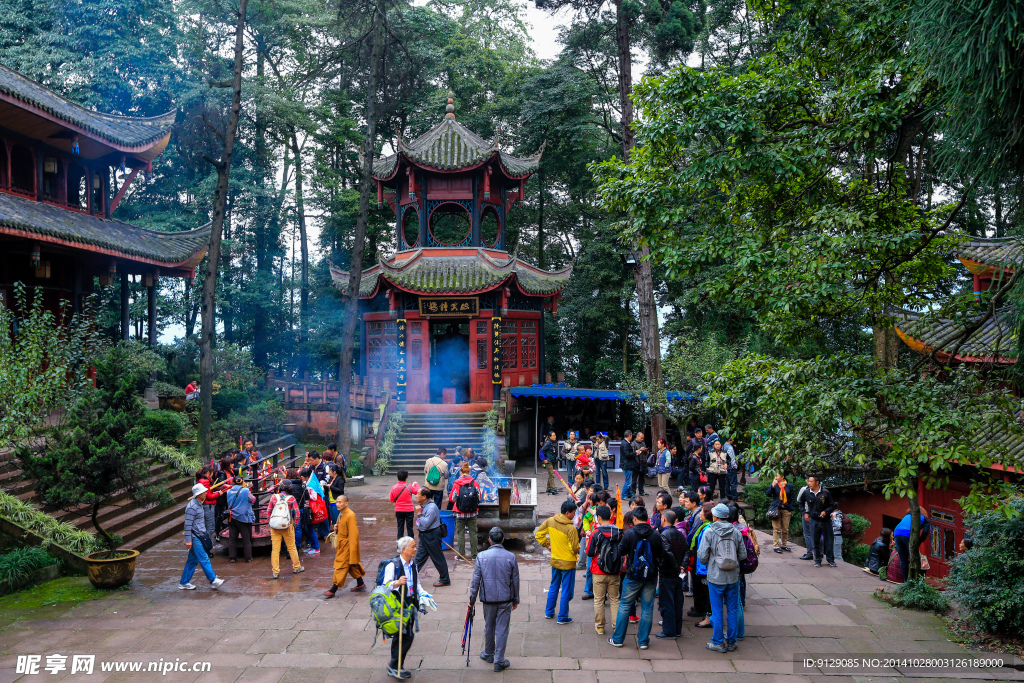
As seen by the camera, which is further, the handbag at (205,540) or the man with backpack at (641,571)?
the handbag at (205,540)

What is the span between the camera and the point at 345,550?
30.9 ft

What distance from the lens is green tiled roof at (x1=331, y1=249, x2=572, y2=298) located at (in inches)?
882

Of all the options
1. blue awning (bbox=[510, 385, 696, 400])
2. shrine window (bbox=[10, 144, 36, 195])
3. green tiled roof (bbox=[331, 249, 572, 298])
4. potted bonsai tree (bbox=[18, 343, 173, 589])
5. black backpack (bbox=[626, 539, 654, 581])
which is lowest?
black backpack (bbox=[626, 539, 654, 581])

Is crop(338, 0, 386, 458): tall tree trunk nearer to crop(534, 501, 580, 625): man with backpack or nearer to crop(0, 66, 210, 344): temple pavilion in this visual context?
crop(0, 66, 210, 344): temple pavilion

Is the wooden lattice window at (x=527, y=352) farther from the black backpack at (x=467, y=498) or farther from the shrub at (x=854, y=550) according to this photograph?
the black backpack at (x=467, y=498)

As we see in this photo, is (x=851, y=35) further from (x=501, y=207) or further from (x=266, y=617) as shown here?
(x=501, y=207)

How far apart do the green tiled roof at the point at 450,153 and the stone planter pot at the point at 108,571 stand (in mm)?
16921

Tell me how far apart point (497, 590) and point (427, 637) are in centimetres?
173

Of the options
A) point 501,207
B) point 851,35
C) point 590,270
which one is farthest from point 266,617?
point 590,270

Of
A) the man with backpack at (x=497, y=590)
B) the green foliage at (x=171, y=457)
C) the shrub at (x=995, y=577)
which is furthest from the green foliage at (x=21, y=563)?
the shrub at (x=995, y=577)

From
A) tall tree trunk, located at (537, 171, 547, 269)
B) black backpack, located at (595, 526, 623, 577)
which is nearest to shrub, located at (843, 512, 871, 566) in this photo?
black backpack, located at (595, 526, 623, 577)

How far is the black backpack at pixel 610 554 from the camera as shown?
312 inches

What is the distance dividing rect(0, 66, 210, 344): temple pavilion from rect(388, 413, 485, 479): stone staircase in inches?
330

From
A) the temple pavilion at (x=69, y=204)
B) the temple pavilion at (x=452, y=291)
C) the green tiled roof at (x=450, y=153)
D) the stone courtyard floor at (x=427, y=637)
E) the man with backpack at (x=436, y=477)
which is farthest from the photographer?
the green tiled roof at (x=450, y=153)
